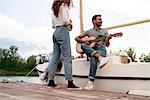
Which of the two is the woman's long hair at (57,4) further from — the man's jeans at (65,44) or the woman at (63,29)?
the man's jeans at (65,44)

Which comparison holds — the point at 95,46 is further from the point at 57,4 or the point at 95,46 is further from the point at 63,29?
the point at 57,4

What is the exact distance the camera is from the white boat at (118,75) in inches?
171

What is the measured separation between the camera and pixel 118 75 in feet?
14.8

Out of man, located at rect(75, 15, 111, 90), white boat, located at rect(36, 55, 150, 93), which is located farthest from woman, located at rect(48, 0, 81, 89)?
white boat, located at rect(36, 55, 150, 93)

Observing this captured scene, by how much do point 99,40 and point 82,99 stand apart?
1.77 metres

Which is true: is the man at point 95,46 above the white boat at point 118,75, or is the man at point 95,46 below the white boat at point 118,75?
above

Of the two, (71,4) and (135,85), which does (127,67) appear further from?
(71,4)

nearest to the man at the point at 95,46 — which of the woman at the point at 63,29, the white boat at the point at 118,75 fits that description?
the white boat at the point at 118,75

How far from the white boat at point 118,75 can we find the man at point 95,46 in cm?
14

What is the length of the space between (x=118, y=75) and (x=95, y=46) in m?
0.50

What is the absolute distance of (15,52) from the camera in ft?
246

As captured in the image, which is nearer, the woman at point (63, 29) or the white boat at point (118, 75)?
the white boat at point (118, 75)

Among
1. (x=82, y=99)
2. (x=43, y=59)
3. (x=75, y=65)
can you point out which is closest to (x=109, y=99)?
(x=82, y=99)

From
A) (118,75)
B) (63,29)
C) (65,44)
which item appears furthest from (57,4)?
(118,75)
